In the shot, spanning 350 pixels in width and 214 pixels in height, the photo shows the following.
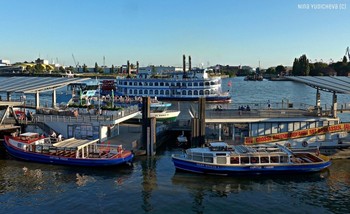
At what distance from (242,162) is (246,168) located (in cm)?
79

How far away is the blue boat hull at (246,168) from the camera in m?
33.9

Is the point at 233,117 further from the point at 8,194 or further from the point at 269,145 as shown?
the point at 8,194

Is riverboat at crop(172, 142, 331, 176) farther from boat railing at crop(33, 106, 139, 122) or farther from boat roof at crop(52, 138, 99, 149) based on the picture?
boat railing at crop(33, 106, 139, 122)

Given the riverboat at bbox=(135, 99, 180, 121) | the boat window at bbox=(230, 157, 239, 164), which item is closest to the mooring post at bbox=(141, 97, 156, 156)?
the boat window at bbox=(230, 157, 239, 164)

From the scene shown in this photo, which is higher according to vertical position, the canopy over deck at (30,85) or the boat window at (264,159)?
the canopy over deck at (30,85)

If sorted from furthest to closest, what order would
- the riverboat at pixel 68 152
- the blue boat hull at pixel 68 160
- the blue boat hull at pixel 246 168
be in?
the riverboat at pixel 68 152
the blue boat hull at pixel 68 160
the blue boat hull at pixel 246 168

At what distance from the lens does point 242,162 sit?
34438 mm

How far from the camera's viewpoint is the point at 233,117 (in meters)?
42.0

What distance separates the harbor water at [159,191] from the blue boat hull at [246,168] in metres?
0.49

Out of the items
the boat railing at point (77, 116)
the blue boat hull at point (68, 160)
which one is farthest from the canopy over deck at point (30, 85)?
the blue boat hull at point (68, 160)

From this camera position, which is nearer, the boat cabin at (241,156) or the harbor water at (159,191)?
the harbor water at (159,191)

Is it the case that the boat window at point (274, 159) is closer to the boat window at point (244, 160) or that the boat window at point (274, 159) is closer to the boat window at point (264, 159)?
the boat window at point (264, 159)

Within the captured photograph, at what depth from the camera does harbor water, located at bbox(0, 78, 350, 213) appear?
2730cm

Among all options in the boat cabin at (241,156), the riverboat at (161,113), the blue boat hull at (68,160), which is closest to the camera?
the boat cabin at (241,156)
